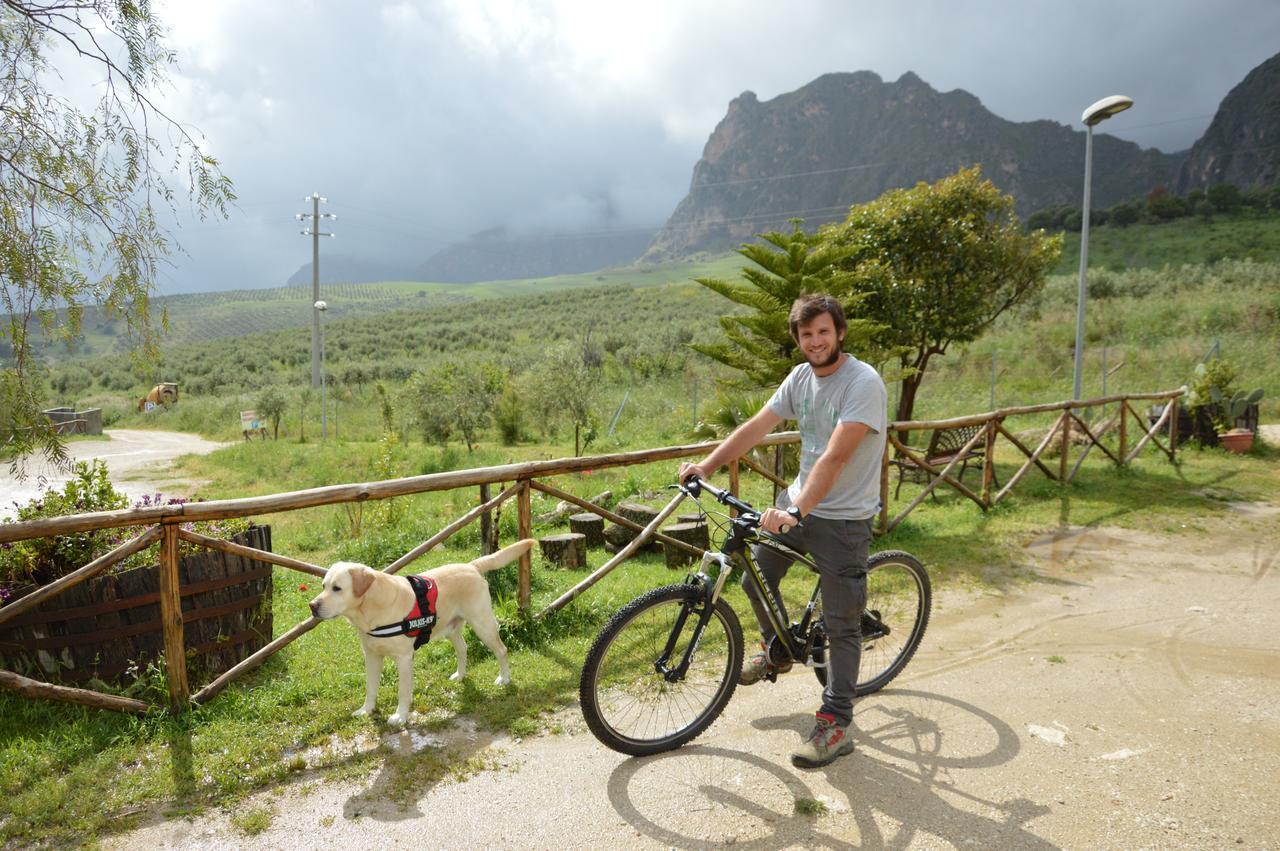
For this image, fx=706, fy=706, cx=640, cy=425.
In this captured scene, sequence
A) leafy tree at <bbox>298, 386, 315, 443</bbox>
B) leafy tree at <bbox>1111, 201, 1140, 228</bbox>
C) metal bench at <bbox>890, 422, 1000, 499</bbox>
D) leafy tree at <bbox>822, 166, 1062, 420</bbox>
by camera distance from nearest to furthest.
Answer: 1. metal bench at <bbox>890, 422, 1000, 499</bbox>
2. leafy tree at <bbox>822, 166, 1062, 420</bbox>
3. leafy tree at <bbox>298, 386, 315, 443</bbox>
4. leafy tree at <bbox>1111, 201, 1140, 228</bbox>

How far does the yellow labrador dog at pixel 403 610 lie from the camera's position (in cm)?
339

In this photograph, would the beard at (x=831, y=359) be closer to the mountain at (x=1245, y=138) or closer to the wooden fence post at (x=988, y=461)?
the wooden fence post at (x=988, y=461)

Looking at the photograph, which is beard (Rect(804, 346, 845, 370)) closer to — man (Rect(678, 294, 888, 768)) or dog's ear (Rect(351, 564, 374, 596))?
man (Rect(678, 294, 888, 768))

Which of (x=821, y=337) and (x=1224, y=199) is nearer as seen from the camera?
(x=821, y=337)

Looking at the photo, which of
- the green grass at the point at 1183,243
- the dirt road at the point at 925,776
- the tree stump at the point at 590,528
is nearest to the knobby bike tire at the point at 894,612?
the dirt road at the point at 925,776

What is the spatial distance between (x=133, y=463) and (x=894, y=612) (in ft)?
70.0

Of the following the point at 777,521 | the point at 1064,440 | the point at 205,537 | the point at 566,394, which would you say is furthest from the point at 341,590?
the point at 566,394

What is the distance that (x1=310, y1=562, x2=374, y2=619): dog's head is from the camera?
330cm

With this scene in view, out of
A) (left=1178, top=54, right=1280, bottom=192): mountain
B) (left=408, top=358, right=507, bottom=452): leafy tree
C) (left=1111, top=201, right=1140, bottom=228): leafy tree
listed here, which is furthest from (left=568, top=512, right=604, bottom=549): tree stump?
(left=1178, top=54, right=1280, bottom=192): mountain

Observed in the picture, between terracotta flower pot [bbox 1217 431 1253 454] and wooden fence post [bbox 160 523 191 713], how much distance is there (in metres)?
15.0

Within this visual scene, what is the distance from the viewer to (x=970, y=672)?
14.2ft

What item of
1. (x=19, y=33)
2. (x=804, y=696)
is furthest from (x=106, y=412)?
(x=804, y=696)

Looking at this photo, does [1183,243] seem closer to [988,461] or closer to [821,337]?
[988,461]

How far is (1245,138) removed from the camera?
8506 cm
